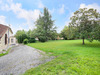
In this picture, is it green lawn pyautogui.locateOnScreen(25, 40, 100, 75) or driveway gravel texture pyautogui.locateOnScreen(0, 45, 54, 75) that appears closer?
green lawn pyautogui.locateOnScreen(25, 40, 100, 75)

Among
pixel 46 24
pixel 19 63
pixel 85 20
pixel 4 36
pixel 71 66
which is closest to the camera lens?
pixel 71 66

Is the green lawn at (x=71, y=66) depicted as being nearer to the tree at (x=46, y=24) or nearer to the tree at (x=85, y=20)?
the tree at (x=85, y=20)

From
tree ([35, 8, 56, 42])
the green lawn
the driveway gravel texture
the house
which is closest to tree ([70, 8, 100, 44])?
the green lawn

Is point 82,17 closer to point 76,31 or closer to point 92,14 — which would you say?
point 92,14

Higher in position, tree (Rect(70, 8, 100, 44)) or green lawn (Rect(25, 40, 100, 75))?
tree (Rect(70, 8, 100, 44))

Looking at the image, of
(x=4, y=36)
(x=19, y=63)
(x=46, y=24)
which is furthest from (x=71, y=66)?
(x=46, y=24)

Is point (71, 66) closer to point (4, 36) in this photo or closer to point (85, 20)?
point (85, 20)

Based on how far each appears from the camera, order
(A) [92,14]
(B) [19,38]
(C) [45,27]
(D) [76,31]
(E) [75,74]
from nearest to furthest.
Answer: (E) [75,74]
(A) [92,14]
(D) [76,31]
(B) [19,38]
(C) [45,27]

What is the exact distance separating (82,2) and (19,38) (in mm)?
20842

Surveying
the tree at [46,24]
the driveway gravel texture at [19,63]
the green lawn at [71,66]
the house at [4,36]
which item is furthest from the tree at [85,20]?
the tree at [46,24]

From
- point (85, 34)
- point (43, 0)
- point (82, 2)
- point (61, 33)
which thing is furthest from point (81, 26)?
point (61, 33)

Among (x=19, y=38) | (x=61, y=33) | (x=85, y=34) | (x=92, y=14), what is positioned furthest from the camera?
(x=61, y=33)

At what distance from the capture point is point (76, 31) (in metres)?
10.3

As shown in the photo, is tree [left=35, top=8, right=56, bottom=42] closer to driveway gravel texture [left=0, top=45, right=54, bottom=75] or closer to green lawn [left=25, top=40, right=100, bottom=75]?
driveway gravel texture [left=0, top=45, right=54, bottom=75]
